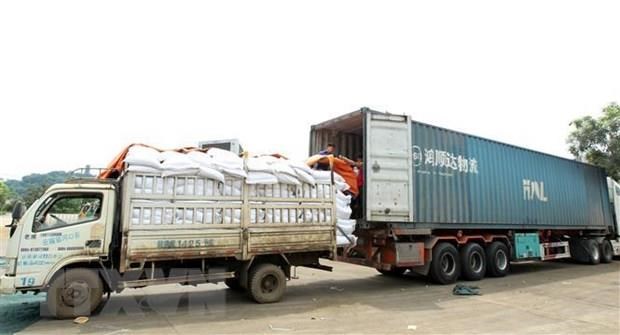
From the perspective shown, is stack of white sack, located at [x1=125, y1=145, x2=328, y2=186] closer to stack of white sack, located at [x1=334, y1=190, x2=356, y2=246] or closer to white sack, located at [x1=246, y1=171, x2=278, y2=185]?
white sack, located at [x1=246, y1=171, x2=278, y2=185]

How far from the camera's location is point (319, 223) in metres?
7.16

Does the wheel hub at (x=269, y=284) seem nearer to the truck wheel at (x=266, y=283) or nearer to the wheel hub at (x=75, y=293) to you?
the truck wheel at (x=266, y=283)

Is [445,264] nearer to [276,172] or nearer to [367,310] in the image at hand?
[367,310]

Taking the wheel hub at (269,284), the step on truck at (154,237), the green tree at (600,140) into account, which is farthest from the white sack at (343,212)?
the green tree at (600,140)

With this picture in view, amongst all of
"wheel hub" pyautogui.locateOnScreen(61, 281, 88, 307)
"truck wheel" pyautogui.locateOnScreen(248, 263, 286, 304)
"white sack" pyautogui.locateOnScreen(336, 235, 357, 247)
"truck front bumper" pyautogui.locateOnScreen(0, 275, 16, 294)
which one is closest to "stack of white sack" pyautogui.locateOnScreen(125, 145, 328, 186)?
"white sack" pyautogui.locateOnScreen(336, 235, 357, 247)

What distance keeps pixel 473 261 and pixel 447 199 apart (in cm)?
190

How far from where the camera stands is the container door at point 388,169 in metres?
7.72

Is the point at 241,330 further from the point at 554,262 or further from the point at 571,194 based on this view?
the point at 554,262

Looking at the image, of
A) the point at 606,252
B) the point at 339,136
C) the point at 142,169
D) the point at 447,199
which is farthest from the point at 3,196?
the point at 606,252

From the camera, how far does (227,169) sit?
6383 millimetres

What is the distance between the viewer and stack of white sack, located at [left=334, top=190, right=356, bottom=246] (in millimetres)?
7465

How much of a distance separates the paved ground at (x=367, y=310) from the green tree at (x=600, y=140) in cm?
826

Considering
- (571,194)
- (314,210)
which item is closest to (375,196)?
(314,210)

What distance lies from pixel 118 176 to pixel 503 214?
30.3 feet
